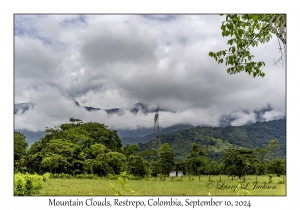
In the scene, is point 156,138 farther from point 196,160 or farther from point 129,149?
point 196,160

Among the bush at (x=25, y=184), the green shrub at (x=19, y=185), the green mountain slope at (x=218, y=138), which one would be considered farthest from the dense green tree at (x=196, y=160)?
the green shrub at (x=19, y=185)

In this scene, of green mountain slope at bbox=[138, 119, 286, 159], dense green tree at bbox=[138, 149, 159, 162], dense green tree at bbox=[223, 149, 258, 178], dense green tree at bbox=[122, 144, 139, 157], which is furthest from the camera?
dense green tree at bbox=[122, 144, 139, 157]

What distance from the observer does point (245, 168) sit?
9555 millimetres

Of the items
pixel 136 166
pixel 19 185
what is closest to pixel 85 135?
pixel 136 166

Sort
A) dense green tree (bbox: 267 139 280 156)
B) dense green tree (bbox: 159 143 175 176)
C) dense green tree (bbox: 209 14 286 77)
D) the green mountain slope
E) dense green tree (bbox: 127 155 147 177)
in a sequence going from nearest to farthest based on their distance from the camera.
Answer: dense green tree (bbox: 209 14 286 77) < dense green tree (bbox: 267 139 280 156) < the green mountain slope < dense green tree (bbox: 159 143 175 176) < dense green tree (bbox: 127 155 147 177)

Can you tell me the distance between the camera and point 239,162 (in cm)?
1022

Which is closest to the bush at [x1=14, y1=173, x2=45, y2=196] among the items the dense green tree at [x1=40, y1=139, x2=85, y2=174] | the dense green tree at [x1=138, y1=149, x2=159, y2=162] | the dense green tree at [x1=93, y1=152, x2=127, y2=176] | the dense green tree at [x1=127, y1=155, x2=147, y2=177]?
the dense green tree at [x1=40, y1=139, x2=85, y2=174]

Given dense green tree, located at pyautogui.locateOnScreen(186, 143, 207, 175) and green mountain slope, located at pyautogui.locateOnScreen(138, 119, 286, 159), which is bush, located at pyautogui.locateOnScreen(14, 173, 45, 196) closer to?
green mountain slope, located at pyautogui.locateOnScreen(138, 119, 286, 159)

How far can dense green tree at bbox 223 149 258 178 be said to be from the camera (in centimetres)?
946

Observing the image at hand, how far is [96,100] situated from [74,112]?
115 cm

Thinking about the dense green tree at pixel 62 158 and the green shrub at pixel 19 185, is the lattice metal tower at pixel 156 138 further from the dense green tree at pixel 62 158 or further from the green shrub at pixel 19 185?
the green shrub at pixel 19 185

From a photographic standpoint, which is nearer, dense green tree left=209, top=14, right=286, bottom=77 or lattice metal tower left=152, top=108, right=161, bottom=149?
dense green tree left=209, top=14, right=286, bottom=77

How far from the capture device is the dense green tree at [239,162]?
9461 millimetres
